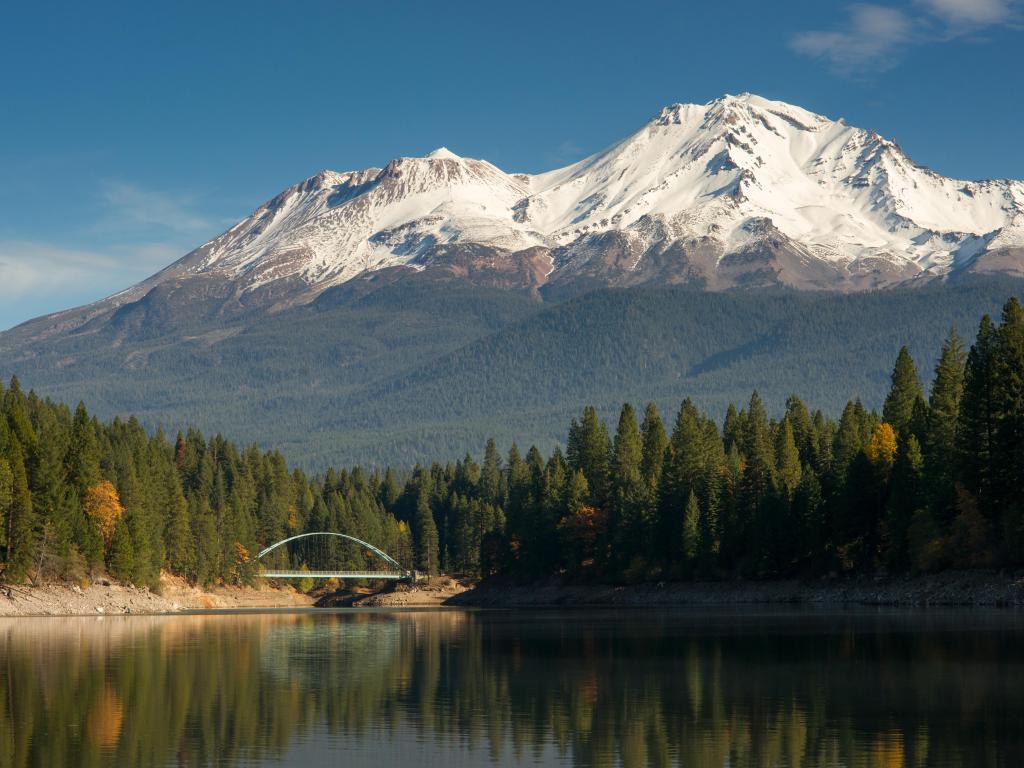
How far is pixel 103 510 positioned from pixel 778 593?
185 ft

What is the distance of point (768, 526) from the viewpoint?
12369cm

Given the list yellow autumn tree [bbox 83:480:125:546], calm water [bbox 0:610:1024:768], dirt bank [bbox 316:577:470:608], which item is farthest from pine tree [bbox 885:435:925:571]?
dirt bank [bbox 316:577:470:608]

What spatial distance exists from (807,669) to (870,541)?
61496 millimetres

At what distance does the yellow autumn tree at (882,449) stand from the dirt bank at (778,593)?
33.3ft

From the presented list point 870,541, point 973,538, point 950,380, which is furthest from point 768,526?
point 973,538

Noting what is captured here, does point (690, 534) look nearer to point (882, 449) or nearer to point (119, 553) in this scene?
point (882, 449)

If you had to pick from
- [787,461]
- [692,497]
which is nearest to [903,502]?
[787,461]

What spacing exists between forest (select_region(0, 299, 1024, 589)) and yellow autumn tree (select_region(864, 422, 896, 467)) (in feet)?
0.62

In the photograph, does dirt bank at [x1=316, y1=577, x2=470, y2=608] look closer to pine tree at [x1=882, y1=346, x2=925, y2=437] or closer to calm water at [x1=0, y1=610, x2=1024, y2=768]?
pine tree at [x1=882, y1=346, x2=925, y2=437]

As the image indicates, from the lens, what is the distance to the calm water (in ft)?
127

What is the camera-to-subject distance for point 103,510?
132m

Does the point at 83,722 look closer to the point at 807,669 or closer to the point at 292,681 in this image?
the point at 292,681

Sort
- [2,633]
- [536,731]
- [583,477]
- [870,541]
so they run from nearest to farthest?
[536,731]
[2,633]
[870,541]
[583,477]

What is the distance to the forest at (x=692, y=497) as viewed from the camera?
98.3 metres
